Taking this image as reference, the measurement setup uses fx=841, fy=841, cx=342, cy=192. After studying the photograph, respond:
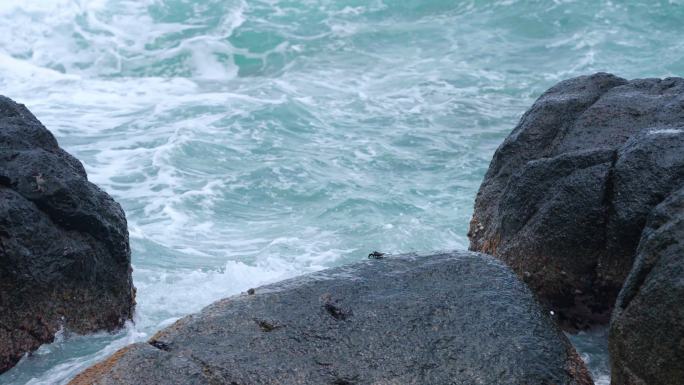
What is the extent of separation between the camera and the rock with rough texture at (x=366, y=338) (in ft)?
10.2

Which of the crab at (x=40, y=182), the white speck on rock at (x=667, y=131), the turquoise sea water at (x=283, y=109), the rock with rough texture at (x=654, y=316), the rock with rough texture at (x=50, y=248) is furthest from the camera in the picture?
the turquoise sea water at (x=283, y=109)

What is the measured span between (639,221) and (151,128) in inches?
339

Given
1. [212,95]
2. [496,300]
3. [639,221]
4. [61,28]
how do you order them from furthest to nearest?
[61,28] → [212,95] → [639,221] → [496,300]

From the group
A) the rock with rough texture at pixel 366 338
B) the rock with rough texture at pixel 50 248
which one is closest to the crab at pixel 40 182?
the rock with rough texture at pixel 50 248

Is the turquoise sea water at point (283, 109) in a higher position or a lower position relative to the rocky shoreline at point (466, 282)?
lower

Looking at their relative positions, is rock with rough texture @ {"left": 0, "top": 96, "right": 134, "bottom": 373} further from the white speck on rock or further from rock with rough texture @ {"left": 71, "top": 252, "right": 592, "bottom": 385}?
the white speck on rock

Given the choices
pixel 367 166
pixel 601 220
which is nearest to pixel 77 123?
pixel 367 166

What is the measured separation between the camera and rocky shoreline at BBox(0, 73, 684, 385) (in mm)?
3146

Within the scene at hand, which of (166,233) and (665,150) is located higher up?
(665,150)

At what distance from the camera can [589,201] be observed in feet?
14.4

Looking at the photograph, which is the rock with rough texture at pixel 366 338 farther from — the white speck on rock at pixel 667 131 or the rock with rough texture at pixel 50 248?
the rock with rough texture at pixel 50 248

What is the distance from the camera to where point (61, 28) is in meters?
16.9

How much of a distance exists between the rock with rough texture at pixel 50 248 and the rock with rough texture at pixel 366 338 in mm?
1636

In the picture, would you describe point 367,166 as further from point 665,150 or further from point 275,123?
point 665,150
